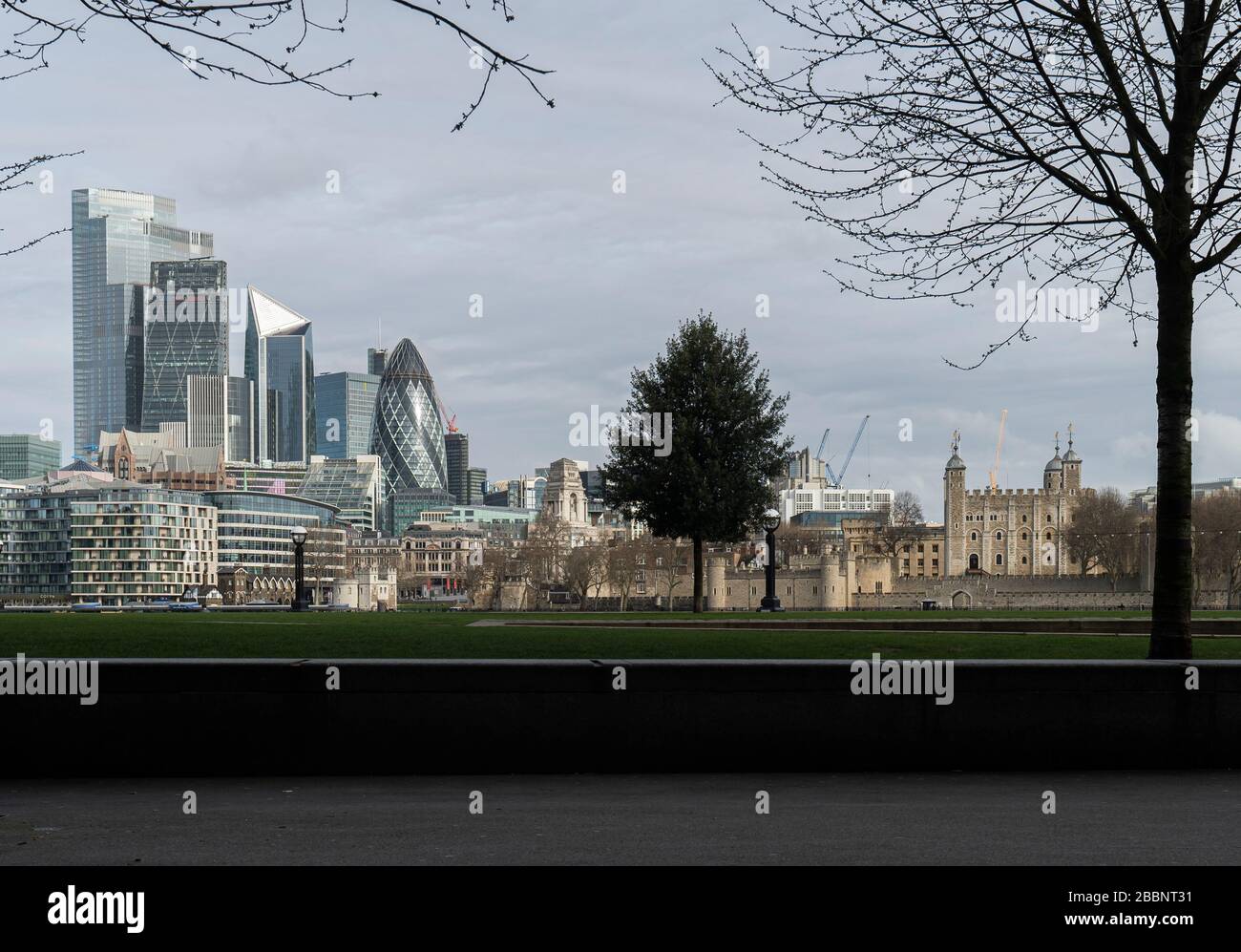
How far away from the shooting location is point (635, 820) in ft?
29.7

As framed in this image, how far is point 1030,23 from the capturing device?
12.7 metres

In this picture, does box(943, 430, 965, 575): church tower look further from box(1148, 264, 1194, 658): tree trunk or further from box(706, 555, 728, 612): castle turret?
box(1148, 264, 1194, 658): tree trunk

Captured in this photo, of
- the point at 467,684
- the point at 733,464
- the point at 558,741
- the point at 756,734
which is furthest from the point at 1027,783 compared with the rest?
the point at 733,464

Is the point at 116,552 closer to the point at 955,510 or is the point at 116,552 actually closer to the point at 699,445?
the point at 955,510

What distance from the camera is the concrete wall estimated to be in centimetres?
1103

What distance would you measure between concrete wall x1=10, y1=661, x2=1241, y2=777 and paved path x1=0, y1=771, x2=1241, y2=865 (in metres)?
0.24

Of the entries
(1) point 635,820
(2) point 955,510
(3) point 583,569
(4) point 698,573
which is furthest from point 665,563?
(1) point 635,820

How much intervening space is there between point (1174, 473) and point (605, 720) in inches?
241

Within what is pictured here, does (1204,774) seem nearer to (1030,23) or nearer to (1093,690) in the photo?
(1093,690)

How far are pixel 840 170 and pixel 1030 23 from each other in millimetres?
2175

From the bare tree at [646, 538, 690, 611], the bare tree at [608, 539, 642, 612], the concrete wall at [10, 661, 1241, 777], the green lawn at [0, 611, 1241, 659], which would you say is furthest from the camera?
the bare tree at [646, 538, 690, 611]

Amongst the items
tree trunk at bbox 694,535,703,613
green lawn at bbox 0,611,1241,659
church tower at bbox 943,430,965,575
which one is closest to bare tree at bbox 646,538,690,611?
church tower at bbox 943,430,965,575

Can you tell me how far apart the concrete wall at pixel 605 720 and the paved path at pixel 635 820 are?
9.3 inches

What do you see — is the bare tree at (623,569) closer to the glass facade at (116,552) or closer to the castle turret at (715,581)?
the castle turret at (715,581)
